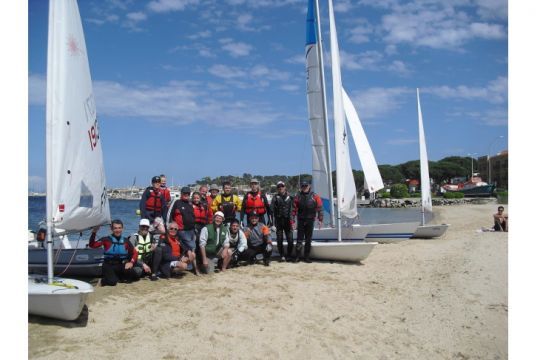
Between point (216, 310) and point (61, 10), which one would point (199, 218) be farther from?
point (61, 10)

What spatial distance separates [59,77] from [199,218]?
10.5 feet

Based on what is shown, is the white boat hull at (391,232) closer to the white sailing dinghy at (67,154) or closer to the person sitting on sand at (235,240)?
the person sitting on sand at (235,240)

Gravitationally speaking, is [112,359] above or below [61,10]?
below

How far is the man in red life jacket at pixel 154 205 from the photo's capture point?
6.90 meters

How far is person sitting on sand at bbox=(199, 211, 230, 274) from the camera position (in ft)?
21.7

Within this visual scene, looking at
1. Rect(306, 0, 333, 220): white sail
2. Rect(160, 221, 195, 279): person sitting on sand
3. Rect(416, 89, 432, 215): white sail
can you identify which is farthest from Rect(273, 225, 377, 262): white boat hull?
Rect(416, 89, 432, 215): white sail

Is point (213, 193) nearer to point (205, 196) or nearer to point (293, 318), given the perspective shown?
point (205, 196)

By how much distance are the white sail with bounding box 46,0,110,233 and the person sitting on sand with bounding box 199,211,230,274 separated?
1.74m

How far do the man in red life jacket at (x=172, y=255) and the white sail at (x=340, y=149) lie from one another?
3139mm

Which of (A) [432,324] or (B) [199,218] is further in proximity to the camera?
(B) [199,218]

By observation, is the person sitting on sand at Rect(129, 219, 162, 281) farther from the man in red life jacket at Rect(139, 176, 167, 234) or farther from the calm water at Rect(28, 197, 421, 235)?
the calm water at Rect(28, 197, 421, 235)

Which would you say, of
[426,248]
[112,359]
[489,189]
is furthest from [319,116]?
[489,189]

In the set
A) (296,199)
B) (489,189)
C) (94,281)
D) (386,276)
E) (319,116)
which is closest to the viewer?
(94,281)

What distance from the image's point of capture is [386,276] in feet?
21.7
